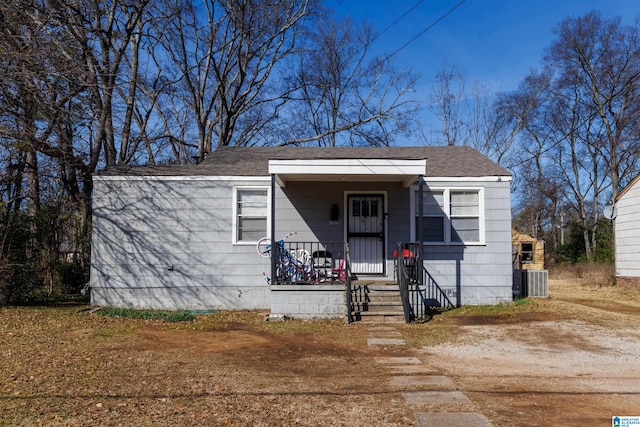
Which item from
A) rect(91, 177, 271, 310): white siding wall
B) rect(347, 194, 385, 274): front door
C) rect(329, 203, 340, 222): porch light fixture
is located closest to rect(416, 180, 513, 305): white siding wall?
rect(347, 194, 385, 274): front door

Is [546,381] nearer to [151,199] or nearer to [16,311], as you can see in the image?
[151,199]

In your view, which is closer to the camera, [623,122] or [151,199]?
[151,199]

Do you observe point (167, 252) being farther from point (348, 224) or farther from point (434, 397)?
point (434, 397)

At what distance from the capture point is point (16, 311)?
33.4ft

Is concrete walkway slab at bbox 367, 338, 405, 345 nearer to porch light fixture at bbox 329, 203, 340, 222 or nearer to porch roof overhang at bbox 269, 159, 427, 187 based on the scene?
porch roof overhang at bbox 269, 159, 427, 187

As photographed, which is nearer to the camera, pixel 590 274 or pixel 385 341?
pixel 385 341

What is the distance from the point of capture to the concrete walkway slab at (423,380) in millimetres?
5242

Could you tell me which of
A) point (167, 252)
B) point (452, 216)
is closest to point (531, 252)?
point (452, 216)

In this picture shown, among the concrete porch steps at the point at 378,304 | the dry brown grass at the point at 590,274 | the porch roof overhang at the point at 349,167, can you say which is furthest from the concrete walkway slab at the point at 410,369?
the dry brown grass at the point at 590,274

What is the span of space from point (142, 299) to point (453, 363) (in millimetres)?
7388

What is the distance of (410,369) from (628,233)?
1325cm

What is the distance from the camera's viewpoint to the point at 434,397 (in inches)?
187

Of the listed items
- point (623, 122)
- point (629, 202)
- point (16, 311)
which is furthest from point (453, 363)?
point (623, 122)

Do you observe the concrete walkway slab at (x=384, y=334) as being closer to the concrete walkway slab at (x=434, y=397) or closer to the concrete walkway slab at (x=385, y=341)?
the concrete walkway slab at (x=385, y=341)
